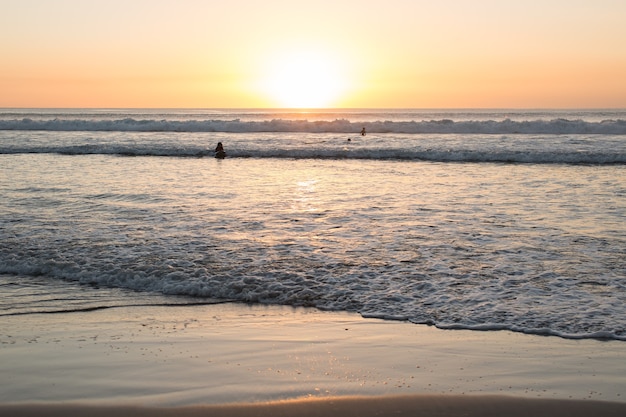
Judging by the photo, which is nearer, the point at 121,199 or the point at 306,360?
the point at 306,360

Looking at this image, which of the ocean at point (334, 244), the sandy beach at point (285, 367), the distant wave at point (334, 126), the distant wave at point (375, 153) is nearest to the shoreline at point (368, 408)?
the sandy beach at point (285, 367)

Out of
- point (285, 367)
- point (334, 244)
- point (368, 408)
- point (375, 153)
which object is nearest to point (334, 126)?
point (375, 153)

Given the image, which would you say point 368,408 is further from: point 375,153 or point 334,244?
point 375,153

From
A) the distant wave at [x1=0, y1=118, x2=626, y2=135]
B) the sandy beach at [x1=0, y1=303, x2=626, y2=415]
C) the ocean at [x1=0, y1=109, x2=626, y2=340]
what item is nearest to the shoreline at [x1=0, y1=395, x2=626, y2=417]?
the sandy beach at [x1=0, y1=303, x2=626, y2=415]

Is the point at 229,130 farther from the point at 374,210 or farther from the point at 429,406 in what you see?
the point at 429,406

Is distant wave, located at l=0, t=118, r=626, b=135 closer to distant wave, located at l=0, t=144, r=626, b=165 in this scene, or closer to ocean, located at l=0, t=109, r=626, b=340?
distant wave, located at l=0, t=144, r=626, b=165

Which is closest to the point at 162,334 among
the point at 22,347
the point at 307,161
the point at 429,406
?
the point at 22,347

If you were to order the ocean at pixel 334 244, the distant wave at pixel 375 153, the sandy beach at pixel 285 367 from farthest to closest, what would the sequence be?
the distant wave at pixel 375 153, the ocean at pixel 334 244, the sandy beach at pixel 285 367

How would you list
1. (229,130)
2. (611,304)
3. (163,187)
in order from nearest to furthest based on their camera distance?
Answer: (611,304) → (163,187) → (229,130)

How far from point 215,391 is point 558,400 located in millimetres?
2634

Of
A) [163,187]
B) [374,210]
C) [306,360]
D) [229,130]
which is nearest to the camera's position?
[306,360]

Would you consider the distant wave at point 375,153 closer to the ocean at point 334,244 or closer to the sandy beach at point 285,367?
the ocean at point 334,244

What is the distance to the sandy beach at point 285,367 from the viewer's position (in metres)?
4.55

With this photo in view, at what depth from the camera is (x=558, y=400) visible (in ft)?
15.1
